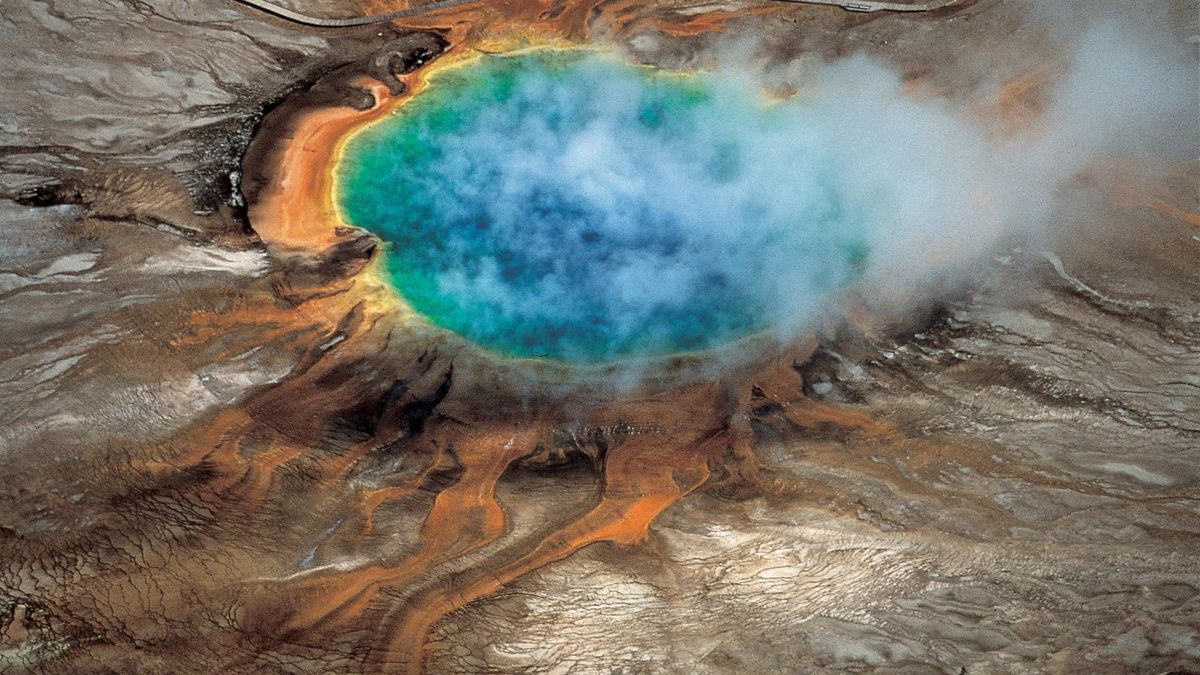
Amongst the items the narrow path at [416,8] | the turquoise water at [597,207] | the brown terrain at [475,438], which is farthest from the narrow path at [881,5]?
the turquoise water at [597,207]

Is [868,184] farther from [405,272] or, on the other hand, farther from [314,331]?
[314,331]

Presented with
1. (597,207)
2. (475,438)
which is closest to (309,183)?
(597,207)

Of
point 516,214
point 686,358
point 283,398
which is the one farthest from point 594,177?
point 283,398

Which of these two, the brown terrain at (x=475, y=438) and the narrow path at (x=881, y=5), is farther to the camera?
the narrow path at (x=881, y=5)

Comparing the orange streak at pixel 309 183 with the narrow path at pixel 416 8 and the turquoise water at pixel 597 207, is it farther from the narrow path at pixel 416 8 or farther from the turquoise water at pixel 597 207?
the narrow path at pixel 416 8

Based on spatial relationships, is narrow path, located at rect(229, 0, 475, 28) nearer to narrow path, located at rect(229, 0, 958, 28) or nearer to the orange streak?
narrow path, located at rect(229, 0, 958, 28)

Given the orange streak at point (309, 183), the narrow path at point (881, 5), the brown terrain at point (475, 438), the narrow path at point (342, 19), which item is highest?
the narrow path at point (881, 5)
